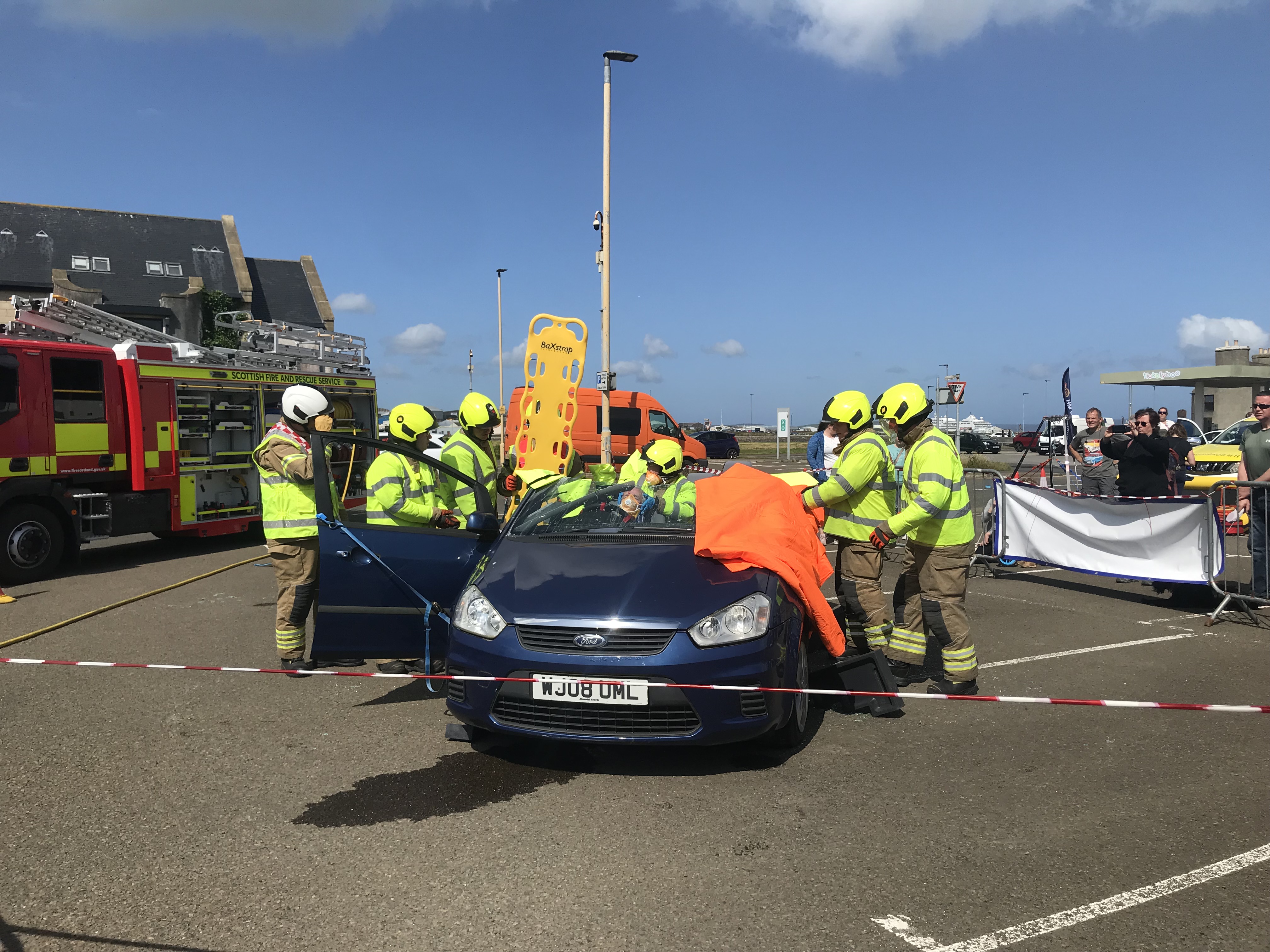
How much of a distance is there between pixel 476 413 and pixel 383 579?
6.21 feet

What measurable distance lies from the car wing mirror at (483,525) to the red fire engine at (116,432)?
5.62 metres

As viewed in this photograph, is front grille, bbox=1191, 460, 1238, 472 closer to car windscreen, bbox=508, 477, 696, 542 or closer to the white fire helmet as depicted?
car windscreen, bbox=508, 477, 696, 542

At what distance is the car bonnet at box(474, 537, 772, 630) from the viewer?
13.2 feet

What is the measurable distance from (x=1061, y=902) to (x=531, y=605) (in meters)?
2.38

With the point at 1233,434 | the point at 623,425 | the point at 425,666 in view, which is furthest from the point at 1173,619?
the point at 623,425

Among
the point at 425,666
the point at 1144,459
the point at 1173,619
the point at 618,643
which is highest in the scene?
the point at 1144,459

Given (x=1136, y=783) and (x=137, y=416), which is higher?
(x=137, y=416)

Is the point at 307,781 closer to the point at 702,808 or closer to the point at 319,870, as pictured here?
the point at 319,870

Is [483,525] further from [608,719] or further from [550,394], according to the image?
[550,394]

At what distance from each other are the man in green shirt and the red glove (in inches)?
168

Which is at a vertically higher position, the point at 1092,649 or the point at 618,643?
the point at 618,643

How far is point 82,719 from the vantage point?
495 centimetres

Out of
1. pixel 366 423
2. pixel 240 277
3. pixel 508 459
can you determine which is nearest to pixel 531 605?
pixel 508 459

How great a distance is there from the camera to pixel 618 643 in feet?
12.8
